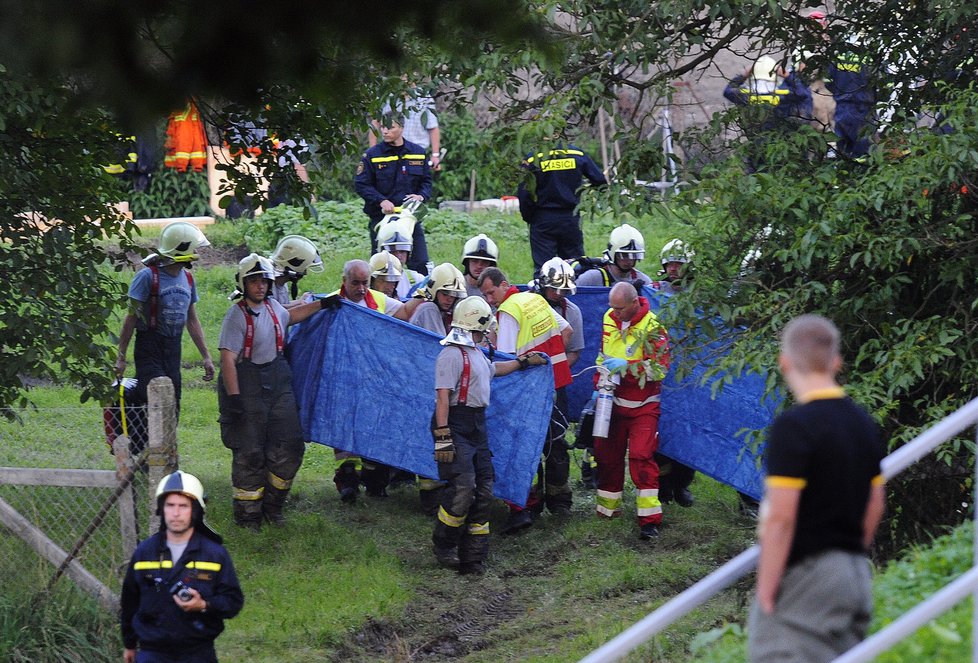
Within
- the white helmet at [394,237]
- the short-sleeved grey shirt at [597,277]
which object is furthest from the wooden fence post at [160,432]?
the short-sleeved grey shirt at [597,277]

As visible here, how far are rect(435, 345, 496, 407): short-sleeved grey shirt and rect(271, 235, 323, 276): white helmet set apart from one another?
1.53 metres

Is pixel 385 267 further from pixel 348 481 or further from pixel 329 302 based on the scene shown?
pixel 348 481

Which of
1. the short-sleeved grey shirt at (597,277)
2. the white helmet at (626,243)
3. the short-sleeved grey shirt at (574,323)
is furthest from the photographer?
the short-sleeved grey shirt at (597,277)

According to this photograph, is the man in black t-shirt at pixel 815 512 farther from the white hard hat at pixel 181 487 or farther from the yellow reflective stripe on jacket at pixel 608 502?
the yellow reflective stripe on jacket at pixel 608 502

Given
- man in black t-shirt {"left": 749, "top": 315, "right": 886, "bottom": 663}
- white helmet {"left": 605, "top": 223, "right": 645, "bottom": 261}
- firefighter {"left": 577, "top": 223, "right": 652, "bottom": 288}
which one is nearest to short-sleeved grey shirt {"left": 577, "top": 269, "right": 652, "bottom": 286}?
firefighter {"left": 577, "top": 223, "right": 652, "bottom": 288}

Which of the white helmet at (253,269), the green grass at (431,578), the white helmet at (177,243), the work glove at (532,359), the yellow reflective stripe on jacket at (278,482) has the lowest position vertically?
the green grass at (431,578)

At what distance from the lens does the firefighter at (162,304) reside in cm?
1007

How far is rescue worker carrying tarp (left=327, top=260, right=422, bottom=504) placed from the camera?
1055 centimetres

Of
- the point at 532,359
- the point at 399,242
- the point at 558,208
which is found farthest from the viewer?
the point at 558,208

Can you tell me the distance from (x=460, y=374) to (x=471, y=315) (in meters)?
0.42

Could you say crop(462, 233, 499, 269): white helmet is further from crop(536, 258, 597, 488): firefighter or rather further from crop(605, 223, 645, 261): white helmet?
crop(605, 223, 645, 261): white helmet

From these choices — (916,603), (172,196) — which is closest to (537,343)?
(916,603)

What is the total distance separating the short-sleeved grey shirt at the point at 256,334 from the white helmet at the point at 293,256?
544 millimetres

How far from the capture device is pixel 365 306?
1038 cm
